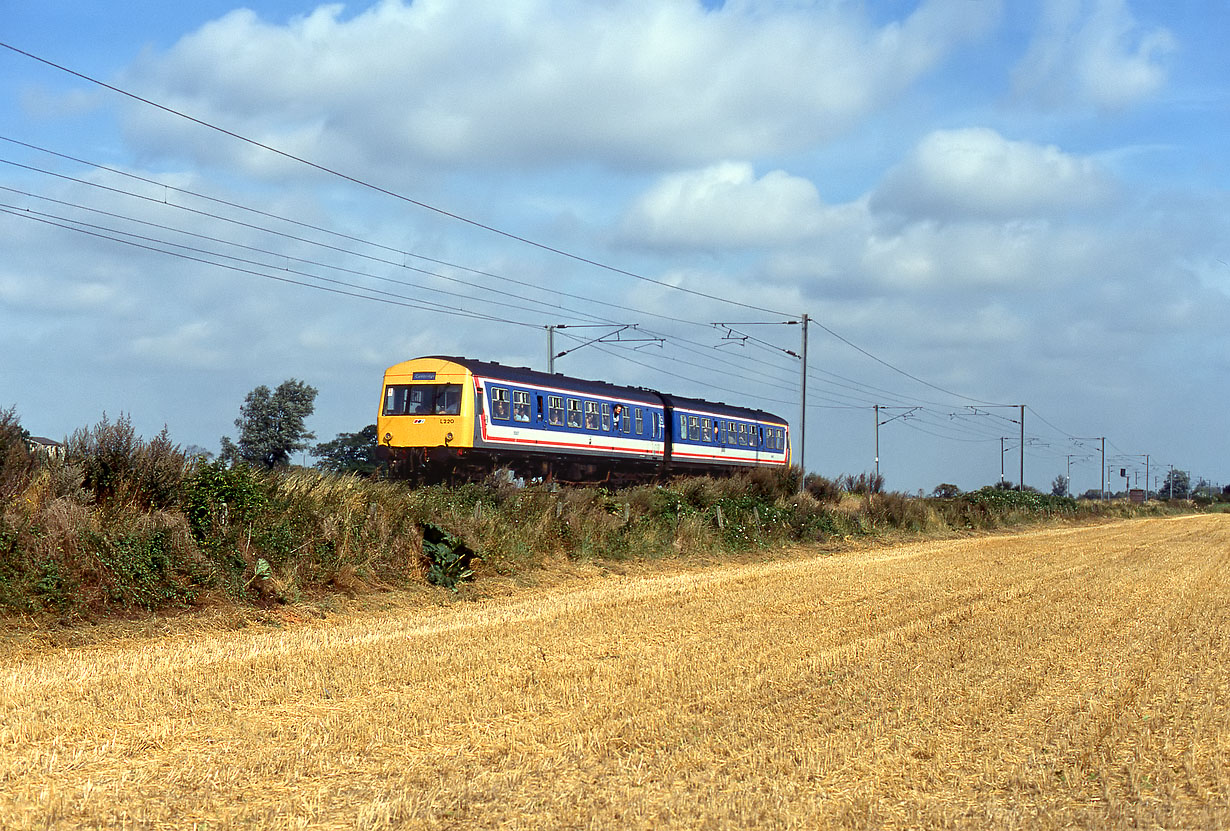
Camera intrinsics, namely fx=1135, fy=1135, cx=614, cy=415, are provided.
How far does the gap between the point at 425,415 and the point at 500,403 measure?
2.04 meters

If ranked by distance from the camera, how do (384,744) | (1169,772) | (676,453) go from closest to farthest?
(1169,772)
(384,744)
(676,453)

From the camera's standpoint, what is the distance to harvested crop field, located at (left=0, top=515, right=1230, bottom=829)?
571 cm

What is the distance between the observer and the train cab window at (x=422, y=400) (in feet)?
98.4

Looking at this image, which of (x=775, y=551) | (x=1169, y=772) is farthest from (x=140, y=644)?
(x=775, y=551)

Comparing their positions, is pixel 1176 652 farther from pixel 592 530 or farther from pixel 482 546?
pixel 592 530

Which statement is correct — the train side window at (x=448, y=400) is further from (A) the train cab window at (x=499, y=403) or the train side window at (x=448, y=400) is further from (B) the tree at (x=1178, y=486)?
(B) the tree at (x=1178, y=486)

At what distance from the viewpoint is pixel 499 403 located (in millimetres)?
30844

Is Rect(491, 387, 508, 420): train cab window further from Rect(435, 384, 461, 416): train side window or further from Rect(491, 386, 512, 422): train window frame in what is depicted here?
Rect(435, 384, 461, 416): train side window

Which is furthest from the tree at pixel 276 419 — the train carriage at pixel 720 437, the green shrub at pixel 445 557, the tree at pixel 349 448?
the green shrub at pixel 445 557

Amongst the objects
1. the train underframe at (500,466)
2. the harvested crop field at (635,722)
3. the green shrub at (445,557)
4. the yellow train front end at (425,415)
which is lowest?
the harvested crop field at (635,722)

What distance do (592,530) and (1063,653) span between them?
35.4 ft

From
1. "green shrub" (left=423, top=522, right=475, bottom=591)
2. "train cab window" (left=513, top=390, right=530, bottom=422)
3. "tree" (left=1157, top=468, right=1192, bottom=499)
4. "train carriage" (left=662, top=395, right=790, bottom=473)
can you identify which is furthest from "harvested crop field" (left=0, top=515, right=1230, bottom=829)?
"tree" (left=1157, top=468, right=1192, bottom=499)

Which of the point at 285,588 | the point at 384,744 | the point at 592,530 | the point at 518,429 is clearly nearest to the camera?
the point at 384,744

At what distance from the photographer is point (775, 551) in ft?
83.5
